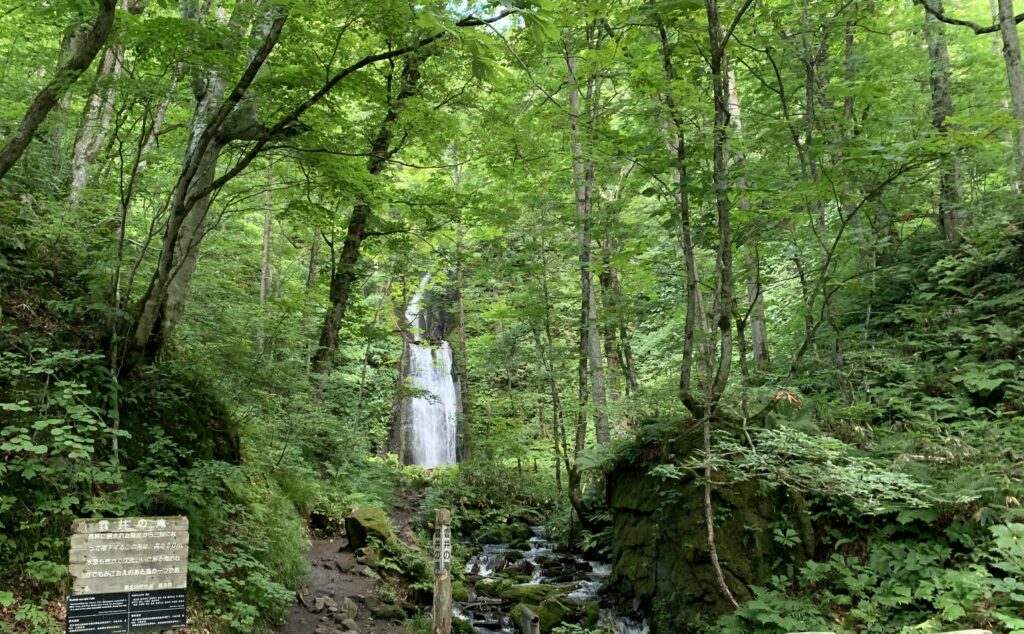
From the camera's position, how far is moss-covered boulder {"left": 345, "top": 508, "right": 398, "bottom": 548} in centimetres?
843

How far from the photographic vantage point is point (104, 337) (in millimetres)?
5566

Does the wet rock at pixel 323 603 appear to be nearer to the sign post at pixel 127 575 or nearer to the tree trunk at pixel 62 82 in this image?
the sign post at pixel 127 575

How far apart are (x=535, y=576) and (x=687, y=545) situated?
11.9ft

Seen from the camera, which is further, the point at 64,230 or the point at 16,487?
the point at 64,230

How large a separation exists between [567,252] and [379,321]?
6959mm

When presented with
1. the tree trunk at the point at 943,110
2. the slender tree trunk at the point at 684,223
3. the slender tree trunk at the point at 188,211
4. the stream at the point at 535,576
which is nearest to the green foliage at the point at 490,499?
the stream at the point at 535,576

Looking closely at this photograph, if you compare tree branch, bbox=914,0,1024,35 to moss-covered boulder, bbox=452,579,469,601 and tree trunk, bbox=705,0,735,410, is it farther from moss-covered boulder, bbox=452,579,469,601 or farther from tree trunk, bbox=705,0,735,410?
moss-covered boulder, bbox=452,579,469,601

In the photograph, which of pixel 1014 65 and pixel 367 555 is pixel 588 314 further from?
pixel 1014 65

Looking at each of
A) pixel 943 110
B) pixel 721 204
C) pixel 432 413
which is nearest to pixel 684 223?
pixel 721 204

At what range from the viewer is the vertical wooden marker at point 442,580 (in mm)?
5680

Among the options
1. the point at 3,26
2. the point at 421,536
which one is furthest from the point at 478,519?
the point at 3,26

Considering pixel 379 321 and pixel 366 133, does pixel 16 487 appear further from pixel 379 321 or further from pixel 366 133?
pixel 379 321

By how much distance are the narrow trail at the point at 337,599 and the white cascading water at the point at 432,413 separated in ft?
38.0

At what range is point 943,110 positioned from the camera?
950cm
